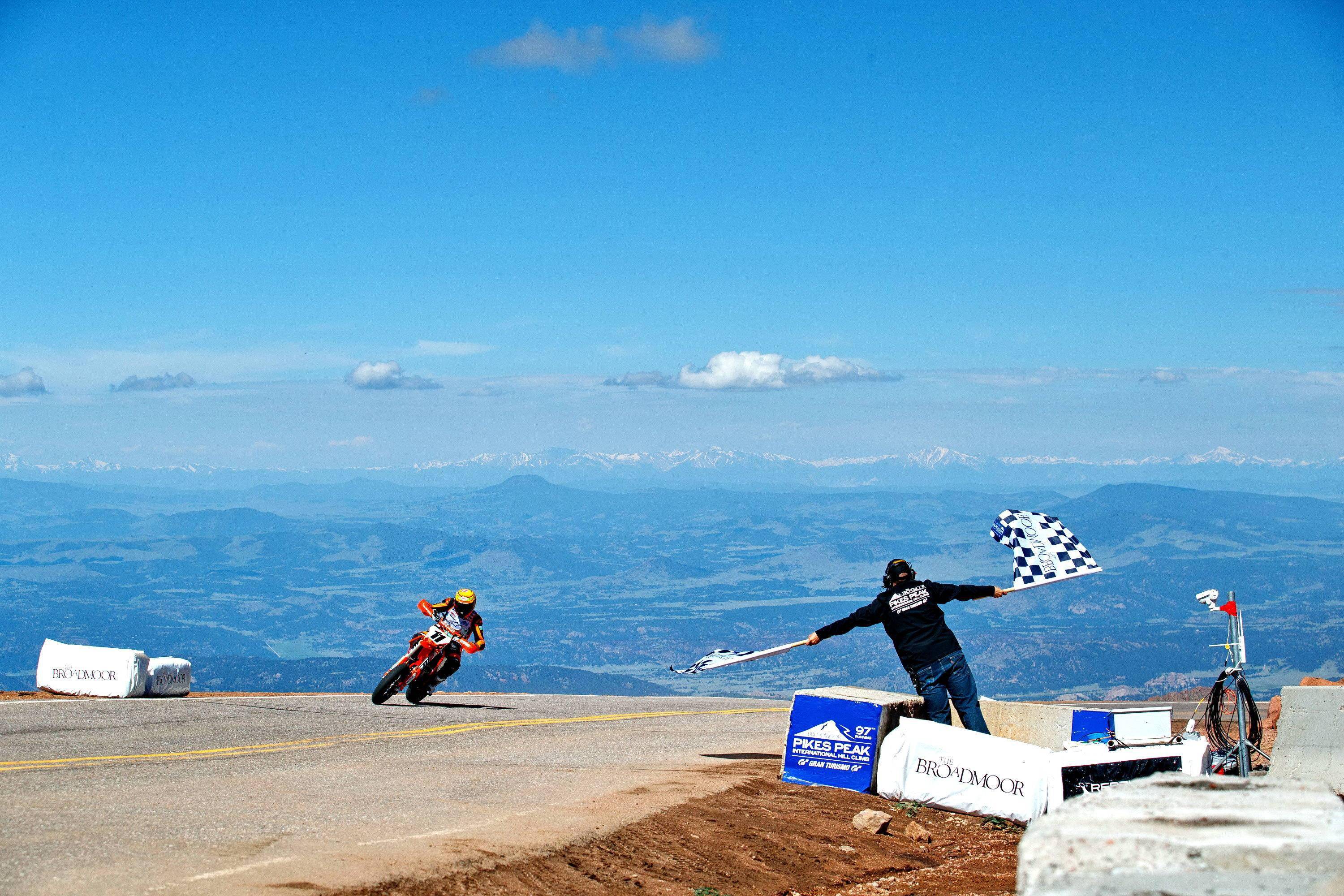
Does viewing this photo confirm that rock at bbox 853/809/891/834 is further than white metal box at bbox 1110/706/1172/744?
No

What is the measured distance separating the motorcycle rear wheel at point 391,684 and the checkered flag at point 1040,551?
8.94m

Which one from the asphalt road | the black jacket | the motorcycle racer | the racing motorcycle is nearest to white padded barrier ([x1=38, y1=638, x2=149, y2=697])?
the asphalt road

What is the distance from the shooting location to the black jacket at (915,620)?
1128cm

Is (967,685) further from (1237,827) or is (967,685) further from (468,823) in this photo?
(1237,827)

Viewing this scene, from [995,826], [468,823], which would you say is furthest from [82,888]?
[995,826]

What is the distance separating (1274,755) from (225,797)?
953 centimetres

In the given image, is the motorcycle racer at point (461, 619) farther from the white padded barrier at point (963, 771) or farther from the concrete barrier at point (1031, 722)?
the white padded barrier at point (963, 771)

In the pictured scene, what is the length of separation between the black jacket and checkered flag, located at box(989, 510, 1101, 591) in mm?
2783

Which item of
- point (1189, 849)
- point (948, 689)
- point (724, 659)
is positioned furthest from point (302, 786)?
point (1189, 849)

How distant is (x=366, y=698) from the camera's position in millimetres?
20312

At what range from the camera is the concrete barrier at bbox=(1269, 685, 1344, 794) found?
1085 centimetres

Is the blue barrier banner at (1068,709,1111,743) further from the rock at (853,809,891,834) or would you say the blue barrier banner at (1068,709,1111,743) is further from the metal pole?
the rock at (853,809,891,834)

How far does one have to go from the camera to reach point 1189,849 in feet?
13.0

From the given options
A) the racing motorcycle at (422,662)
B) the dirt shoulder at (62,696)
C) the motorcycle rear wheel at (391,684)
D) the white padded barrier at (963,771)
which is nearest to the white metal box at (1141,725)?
the white padded barrier at (963,771)
